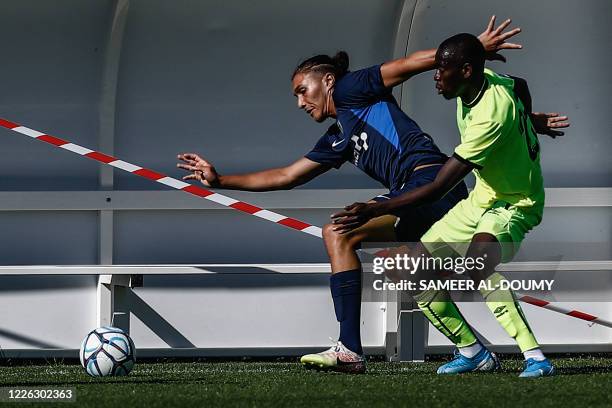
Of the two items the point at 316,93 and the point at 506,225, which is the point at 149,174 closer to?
the point at 316,93

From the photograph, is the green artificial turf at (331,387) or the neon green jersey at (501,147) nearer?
the green artificial turf at (331,387)

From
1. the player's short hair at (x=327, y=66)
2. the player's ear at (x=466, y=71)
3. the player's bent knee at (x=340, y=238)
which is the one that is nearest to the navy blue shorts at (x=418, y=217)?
the player's bent knee at (x=340, y=238)

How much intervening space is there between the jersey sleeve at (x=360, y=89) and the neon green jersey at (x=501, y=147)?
0.56 m

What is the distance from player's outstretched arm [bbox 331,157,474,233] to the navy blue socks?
1.05ft

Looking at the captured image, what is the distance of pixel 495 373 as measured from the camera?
6504mm

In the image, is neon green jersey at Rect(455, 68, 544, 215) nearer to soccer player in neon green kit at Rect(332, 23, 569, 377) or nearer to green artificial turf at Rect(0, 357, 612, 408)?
soccer player in neon green kit at Rect(332, 23, 569, 377)

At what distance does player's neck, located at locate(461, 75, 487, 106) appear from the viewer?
611 cm

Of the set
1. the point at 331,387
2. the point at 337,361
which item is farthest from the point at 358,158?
the point at 331,387

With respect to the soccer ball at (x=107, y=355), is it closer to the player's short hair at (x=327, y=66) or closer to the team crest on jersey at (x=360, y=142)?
the team crest on jersey at (x=360, y=142)

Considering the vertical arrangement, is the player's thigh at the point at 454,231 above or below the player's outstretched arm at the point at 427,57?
below

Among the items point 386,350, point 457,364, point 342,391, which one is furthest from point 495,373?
point 386,350

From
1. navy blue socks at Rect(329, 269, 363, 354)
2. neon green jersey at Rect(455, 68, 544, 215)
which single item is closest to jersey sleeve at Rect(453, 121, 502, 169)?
neon green jersey at Rect(455, 68, 544, 215)

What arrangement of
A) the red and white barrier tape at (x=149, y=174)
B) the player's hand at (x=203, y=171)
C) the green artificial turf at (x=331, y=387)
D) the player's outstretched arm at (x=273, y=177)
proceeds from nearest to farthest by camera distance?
the green artificial turf at (x=331, y=387)
the player's hand at (x=203, y=171)
the player's outstretched arm at (x=273, y=177)
the red and white barrier tape at (x=149, y=174)

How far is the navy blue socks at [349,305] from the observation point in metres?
6.39
